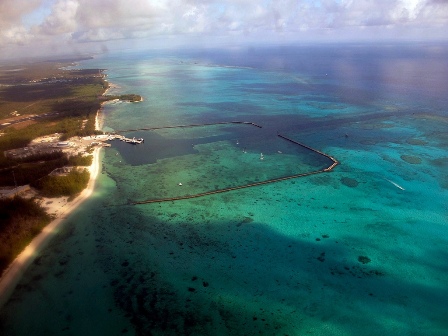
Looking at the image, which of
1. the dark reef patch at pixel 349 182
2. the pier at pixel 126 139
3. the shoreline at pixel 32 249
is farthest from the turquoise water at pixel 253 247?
the pier at pixel 126 139

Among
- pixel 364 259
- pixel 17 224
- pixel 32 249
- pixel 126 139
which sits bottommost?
pixel 364 259

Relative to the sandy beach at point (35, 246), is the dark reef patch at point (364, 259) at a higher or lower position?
lower

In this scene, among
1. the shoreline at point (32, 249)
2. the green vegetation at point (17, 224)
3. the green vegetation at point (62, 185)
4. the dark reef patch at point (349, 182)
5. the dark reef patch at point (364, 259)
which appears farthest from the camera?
the dark reef patch at point (349, 182)

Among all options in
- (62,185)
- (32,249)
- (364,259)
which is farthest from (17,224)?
(364,259)

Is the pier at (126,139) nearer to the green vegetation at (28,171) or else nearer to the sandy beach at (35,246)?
the green vegetation at (28,171)

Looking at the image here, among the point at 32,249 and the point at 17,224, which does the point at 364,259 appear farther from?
the point at 17,224

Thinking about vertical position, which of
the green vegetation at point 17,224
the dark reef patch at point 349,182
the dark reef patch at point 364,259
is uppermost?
the green vegetation at point 17,224
